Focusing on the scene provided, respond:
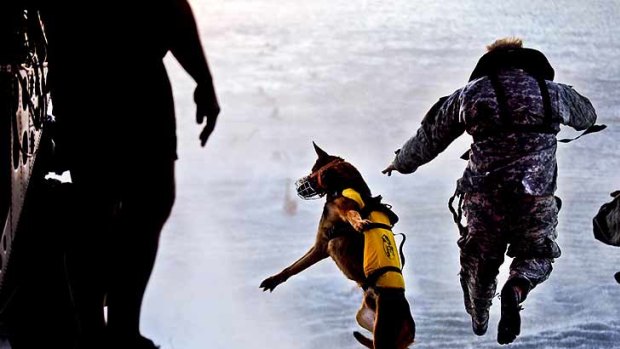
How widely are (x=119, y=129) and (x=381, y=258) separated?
1481 millimetres

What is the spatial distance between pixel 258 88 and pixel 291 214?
191 cm

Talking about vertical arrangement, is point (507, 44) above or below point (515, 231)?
above

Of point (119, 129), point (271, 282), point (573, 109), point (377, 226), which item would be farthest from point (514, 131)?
point (119, 129)

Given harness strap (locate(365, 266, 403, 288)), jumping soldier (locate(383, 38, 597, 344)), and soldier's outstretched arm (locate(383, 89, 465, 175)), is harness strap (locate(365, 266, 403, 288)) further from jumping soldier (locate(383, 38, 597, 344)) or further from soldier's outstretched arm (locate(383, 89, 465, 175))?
soldier's outstretched arm (locate(383, 89, 465, 175))

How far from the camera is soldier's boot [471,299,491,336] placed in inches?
210

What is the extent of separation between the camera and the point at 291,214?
14148mm

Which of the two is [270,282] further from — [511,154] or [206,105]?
[206,105]

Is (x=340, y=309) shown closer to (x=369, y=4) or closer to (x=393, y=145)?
(x=393, y=145)

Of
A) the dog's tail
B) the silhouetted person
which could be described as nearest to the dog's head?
the dog's tail

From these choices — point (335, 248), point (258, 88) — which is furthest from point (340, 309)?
point (335, 248)

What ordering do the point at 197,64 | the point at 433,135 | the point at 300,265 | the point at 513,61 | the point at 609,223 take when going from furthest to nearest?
the point at 300,265, the point at 433,135, the point at 513,61, the point at 609,223, the point at 197,64

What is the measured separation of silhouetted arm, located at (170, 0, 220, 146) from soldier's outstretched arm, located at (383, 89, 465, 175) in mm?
1466

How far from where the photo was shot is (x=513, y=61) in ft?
16.3

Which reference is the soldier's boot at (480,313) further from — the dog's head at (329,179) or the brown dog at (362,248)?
the dog's head at (329,179)
